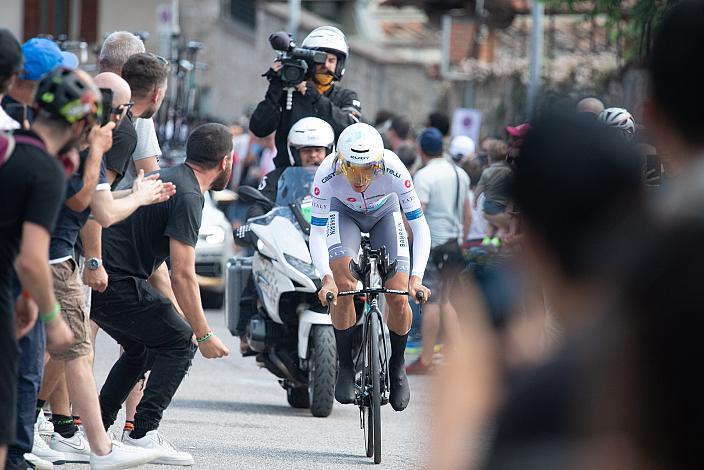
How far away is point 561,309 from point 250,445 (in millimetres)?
6299

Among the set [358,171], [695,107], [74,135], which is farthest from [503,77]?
[695,107]

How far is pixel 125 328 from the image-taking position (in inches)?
287

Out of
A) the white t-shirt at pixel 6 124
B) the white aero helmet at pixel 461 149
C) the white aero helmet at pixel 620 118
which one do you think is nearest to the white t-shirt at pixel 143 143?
the white t-shirt at pixel 6 124

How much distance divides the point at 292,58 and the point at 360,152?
7.70 feet

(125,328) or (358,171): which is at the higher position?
(358,171)

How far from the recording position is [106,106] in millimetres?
6273

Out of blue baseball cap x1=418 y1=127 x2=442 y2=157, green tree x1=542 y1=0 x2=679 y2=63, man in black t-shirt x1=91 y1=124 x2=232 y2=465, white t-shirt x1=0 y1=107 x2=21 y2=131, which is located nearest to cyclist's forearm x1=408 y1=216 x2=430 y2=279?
man in black t-shirt x1=91 y1=124 x2=232 y2=465

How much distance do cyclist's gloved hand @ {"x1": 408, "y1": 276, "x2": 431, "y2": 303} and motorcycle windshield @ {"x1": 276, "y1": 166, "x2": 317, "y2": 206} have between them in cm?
199

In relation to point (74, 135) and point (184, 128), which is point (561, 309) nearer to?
point (74, 135)

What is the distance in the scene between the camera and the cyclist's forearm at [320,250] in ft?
27.9

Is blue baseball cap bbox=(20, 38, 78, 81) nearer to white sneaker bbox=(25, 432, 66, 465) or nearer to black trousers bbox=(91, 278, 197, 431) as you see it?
black trousers bbox=(91, 278, 197, 431)

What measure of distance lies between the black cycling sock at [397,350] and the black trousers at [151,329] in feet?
4.78

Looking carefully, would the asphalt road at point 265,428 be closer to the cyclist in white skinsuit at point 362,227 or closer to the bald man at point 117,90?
the cyclist in white skinsuit at point 362,227

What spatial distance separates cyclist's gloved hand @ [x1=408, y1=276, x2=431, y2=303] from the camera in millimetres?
8188
